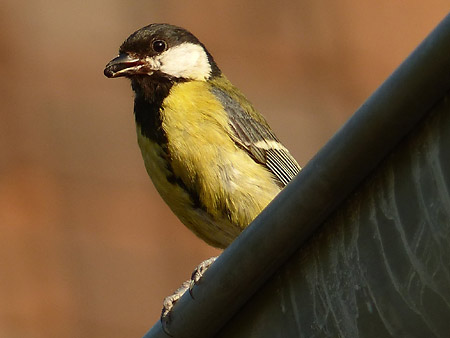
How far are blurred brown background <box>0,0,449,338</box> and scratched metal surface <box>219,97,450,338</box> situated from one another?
7.79ft

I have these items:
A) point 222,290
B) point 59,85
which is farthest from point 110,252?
point 222,290

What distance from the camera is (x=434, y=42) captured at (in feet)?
4.64

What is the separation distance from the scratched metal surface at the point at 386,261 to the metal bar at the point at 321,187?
22 millimetres

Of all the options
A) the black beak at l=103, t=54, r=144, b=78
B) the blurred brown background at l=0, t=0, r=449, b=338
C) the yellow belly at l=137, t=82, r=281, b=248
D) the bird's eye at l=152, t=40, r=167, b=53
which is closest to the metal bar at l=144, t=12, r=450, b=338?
the yellow belly at l=137, t=82, r=281, b=248

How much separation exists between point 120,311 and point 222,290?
2.43 metres

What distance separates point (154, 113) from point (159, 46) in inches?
14.6

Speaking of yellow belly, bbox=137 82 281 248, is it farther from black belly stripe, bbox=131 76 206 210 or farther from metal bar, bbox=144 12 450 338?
metal bar, bbox=144 12 450 338

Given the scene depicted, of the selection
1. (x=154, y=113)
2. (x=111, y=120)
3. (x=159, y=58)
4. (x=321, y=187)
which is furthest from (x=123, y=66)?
(x=321, y=187)

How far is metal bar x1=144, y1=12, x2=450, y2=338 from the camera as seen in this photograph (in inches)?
56.4

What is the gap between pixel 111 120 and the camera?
4.38 metres

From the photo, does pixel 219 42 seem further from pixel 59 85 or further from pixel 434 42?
pixel 434 42

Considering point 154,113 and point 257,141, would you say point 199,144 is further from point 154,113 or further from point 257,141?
point 257,141

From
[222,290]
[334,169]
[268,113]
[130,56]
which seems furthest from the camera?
[268,113]

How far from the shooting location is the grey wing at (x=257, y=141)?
3168mm
